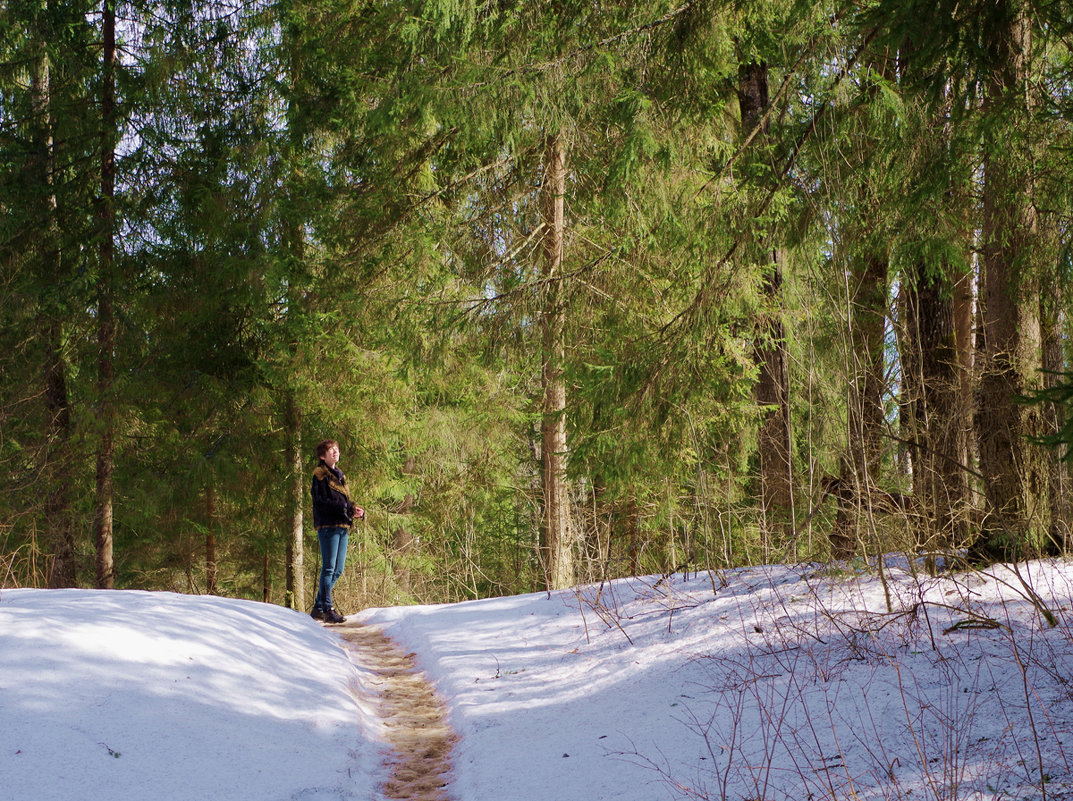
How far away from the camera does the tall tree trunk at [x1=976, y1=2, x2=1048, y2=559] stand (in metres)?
5.44

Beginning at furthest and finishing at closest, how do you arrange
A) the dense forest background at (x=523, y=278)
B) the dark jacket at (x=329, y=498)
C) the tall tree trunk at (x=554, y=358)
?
1. the tall tree trunk at (x=554, y=358)
2. the dark jacket at (x=329, y=498)
3. the dense forest background at (x=523, y=278)

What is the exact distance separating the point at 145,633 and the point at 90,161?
10.5m

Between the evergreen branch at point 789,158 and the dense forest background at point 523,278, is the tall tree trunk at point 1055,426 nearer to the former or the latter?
the dense forest background at point 523,278

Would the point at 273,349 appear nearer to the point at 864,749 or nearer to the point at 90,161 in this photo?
the point at 90,161

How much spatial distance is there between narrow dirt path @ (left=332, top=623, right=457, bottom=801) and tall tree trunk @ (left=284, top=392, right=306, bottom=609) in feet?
20.9

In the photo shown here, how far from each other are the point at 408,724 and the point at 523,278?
7.04 metres

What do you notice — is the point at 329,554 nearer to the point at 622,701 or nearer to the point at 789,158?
the point at 622,701

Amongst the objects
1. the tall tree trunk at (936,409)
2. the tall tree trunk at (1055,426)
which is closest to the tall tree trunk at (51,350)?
the tall tree trunk at (936,409)

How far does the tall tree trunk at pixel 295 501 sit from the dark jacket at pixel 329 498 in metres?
5.46

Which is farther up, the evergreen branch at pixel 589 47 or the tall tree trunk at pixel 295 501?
the evergreen branch at pixel 589 47

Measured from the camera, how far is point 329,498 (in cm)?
849

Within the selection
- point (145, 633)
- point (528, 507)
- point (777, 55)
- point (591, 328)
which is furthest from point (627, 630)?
point (528, 507)

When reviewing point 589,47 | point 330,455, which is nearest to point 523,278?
point 330,455

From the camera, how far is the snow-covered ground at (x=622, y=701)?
3.45 meters
